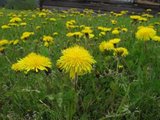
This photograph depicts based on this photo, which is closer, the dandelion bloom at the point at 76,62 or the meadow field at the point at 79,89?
the dandelion bloom at the point at 76,62

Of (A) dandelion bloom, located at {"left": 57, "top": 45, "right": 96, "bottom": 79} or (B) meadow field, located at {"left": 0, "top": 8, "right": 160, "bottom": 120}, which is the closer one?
(A) dandelion bloom, located at {"left": 57, "top": 45, "right": 96, "bottom": 79}

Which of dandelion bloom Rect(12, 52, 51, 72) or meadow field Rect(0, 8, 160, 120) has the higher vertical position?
dandelion bloom Rect(12, 52, 51, 72)

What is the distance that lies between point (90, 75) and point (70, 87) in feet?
1.24

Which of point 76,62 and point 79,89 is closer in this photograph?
point 76,62

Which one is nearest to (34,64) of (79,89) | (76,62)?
(76,62)

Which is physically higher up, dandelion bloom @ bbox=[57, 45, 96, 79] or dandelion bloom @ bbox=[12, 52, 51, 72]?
dandelion bloom @ bbox=[57, 45, 96, 79]

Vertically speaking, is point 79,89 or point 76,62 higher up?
point 76,62

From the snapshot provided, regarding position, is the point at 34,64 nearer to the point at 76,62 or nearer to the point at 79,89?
the point at 76,62

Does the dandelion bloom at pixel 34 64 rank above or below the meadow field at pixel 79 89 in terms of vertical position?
above

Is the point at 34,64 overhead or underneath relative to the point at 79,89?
overhead

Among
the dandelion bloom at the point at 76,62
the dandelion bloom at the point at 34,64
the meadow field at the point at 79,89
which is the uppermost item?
the dandelion bloom at the point at 76,62

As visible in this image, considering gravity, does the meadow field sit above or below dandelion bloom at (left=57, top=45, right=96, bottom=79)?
below

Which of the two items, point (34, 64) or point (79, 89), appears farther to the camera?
point (79, 89)

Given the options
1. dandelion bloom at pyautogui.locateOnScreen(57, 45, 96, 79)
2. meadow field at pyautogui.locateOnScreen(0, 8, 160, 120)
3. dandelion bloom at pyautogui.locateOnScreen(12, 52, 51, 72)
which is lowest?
meadow field at pyautogui.locateOnScreen(0, 8, 160, 120)
